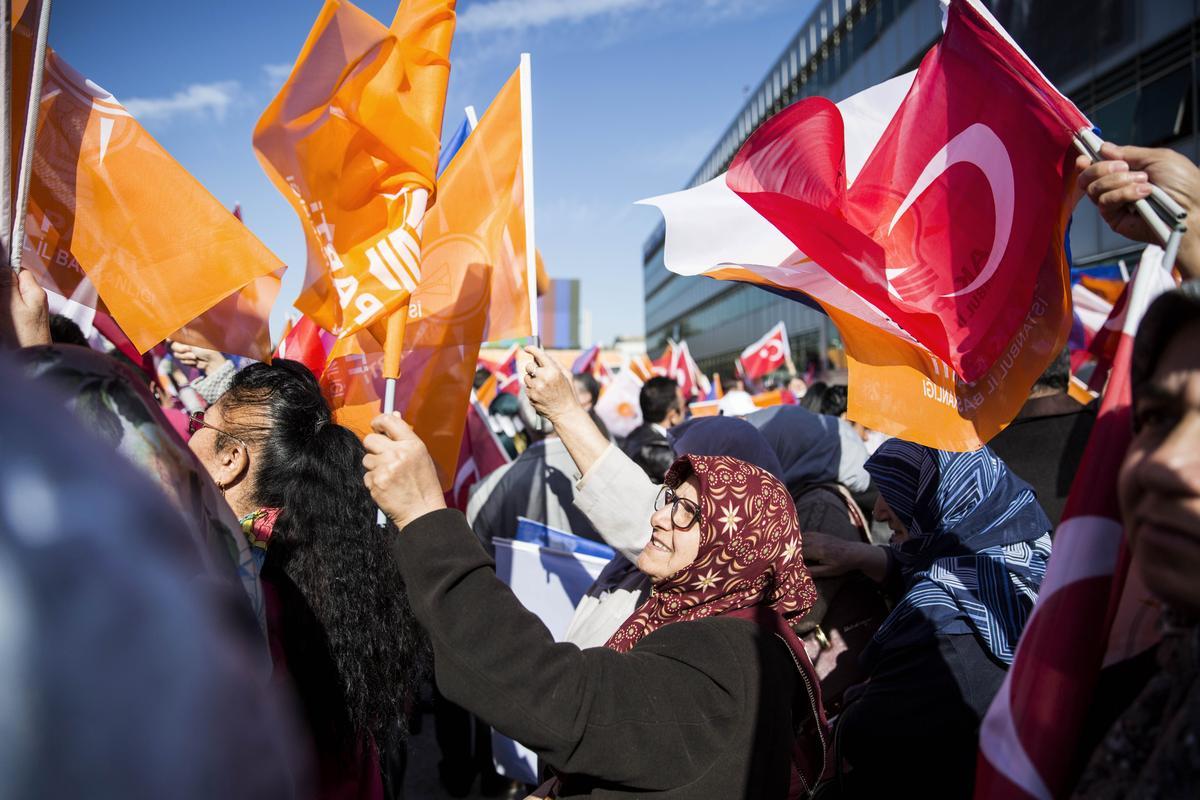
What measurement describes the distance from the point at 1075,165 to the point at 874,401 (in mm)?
760

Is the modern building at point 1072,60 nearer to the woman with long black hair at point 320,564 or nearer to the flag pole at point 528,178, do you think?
the flag pole at point 528,178

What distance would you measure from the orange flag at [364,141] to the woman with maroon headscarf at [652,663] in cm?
73

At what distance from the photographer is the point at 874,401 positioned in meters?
2.20

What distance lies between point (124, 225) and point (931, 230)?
7.81ft

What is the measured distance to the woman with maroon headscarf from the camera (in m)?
1.37

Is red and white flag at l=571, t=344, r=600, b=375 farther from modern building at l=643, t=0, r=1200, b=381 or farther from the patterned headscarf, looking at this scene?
the patterned headscarf

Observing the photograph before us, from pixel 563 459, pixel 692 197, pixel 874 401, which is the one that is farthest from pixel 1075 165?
pixel 563 459

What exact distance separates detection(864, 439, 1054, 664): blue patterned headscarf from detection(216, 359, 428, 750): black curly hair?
131cm

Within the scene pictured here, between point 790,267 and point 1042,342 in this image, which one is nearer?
point 1042,342

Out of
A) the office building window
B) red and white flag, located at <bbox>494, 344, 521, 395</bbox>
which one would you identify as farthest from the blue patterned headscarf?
the office building window

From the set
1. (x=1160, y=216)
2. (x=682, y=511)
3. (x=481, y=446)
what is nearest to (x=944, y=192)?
(x=1160, y=216)

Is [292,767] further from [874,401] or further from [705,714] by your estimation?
[874,401]

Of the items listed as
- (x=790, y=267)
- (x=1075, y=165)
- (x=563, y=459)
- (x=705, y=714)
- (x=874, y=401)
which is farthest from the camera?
(x=563, y=459)

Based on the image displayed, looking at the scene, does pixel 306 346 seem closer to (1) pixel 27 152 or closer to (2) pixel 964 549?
(1) pixel 27 152
